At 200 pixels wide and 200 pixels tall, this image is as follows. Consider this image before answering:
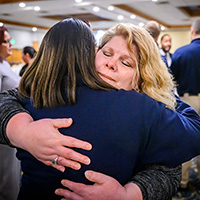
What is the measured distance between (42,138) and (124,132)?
0.29 m

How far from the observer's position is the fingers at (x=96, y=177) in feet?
2.93

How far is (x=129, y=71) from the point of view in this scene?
47.5 inches

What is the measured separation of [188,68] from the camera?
10.8 feet

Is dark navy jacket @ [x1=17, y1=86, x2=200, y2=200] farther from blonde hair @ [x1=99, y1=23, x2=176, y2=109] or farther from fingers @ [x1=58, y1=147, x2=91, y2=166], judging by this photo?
blonde hair @ [x1=99, y1=23, x2=176, y2=109]

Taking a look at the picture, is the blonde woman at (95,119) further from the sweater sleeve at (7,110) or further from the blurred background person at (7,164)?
the blurred background person at (7,164)

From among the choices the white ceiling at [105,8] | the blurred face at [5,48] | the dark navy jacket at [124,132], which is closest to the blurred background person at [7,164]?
the blurred face at [5,48]

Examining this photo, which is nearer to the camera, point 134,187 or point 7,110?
point 134,187

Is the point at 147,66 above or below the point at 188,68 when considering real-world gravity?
above

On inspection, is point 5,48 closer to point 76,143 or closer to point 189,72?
point 76,143

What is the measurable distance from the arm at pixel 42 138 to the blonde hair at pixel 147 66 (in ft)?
1.60

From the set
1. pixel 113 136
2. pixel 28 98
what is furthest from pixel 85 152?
pixel 28 98

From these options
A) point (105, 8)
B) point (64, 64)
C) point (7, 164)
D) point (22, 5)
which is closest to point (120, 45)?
point (64, 64)

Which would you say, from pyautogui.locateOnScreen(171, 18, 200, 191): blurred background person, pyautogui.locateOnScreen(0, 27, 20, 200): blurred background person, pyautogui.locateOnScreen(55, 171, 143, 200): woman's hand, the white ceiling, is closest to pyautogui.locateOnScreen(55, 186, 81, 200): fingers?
pyautogui.locateOnScreen(55, 171, 143, 200): woman's hand

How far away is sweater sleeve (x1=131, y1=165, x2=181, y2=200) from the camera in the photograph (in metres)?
0.95
